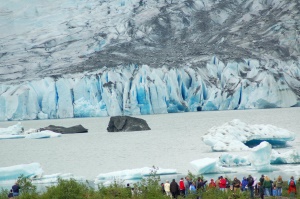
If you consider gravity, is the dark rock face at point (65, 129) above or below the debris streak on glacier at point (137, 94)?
below

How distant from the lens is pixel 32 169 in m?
22.5

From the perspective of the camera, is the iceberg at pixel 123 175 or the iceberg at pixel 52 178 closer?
the iceberg at pixel 123 175

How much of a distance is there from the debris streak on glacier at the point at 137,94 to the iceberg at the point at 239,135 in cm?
2519

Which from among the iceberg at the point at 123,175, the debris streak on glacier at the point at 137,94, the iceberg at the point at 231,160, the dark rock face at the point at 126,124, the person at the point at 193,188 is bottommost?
the person at the point at 193,188

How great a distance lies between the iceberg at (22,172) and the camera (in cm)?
2238

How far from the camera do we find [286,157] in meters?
22.8

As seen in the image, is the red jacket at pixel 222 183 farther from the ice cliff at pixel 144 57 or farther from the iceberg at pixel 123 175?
the ice cliff at pixel 144 57

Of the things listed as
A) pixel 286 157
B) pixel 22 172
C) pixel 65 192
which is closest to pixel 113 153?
pixel 22 172

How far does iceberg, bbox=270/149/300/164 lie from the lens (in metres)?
22.7

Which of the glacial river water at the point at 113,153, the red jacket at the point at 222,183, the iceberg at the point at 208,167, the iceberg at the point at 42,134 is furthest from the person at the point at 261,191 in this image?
the iceberg at the point at 42,134

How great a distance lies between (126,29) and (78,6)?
12.1 metres

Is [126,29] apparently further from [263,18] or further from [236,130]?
[236,130]

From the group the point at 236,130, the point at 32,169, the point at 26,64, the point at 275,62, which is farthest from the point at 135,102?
the point at 32,169

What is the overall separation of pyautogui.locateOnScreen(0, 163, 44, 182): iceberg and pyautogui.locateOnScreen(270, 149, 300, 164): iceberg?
802 cm
